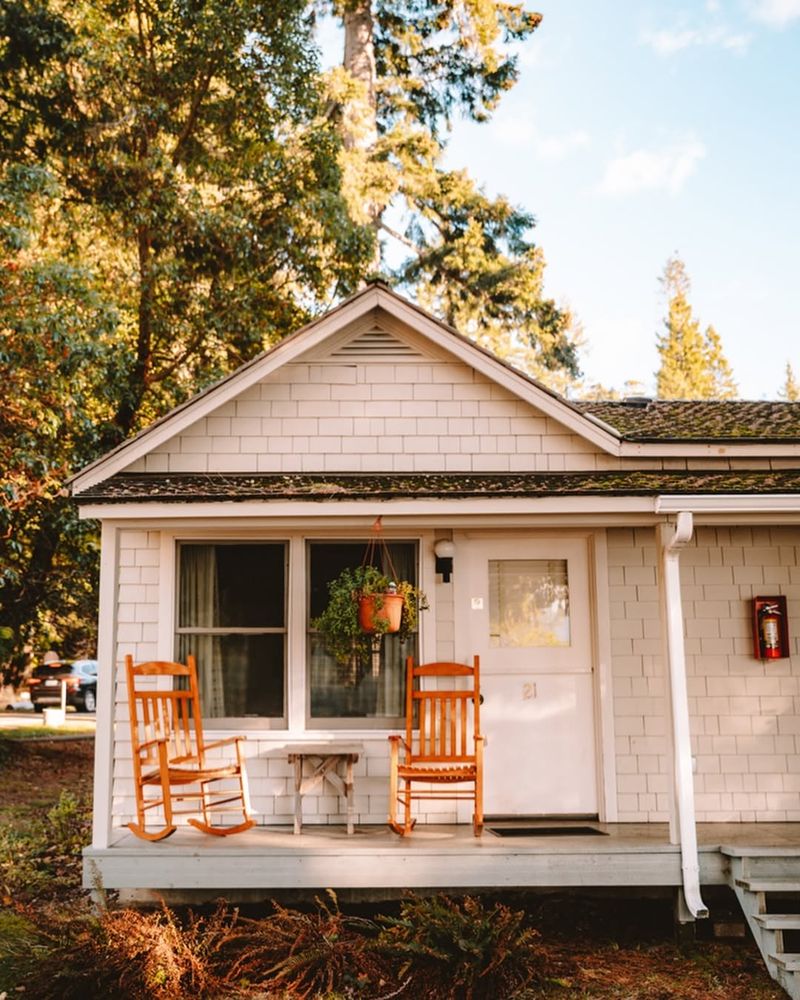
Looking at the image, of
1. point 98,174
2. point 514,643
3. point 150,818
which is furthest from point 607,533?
point 98,174

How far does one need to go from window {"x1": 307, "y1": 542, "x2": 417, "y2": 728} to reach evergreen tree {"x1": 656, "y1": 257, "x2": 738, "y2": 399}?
33202 mm

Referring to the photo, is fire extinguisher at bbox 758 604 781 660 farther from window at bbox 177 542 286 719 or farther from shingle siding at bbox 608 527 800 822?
window at bbox 177 542 286 719

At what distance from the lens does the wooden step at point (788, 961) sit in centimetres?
515

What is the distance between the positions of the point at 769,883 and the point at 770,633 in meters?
1.94

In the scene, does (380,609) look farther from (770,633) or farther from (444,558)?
(770,633)

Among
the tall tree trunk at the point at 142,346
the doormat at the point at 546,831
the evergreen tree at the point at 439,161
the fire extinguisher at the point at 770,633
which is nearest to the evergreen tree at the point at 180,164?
the tall tree trunk at the point at 142,346

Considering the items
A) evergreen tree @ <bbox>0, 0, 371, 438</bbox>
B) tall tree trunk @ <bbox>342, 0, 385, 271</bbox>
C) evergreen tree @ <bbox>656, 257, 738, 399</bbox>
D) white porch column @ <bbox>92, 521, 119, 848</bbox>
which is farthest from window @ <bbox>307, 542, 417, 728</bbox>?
evergreen tree @ <bbox>656, 257, 738, 399</bbox>

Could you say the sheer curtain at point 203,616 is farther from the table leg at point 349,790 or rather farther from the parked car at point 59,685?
the parked car at point 59,685

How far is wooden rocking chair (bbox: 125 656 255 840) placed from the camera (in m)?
6.11

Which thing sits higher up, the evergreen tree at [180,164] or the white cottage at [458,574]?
the evergreen tree at [180,164]

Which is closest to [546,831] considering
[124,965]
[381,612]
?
[381,612]

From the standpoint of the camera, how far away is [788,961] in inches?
205

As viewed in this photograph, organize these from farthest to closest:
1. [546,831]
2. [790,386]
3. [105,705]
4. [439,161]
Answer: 1. [790,386]
2. [439,161]
3. [546,831]
4. [105,705]

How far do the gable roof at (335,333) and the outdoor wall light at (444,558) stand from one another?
1.27 metres
